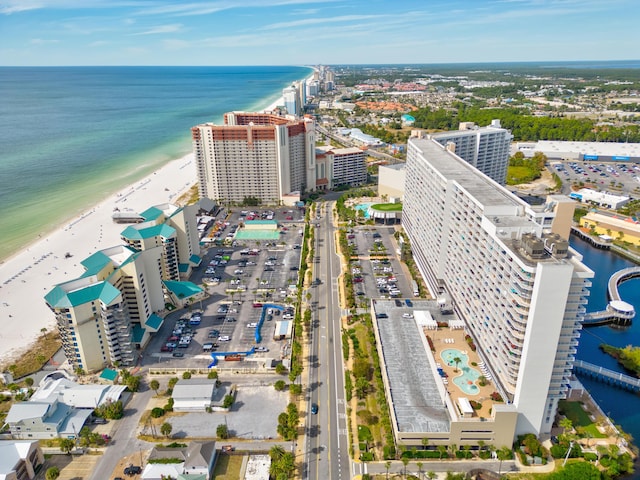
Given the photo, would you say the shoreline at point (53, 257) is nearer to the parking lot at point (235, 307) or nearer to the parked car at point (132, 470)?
the parking lot at point (235, 307)

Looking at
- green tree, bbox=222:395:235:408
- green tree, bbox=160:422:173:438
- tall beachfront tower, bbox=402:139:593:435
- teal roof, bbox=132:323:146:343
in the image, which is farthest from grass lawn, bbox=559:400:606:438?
teal roof, bbox=132:323:146:343

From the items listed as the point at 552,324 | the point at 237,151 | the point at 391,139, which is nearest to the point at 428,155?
the point at 552,324

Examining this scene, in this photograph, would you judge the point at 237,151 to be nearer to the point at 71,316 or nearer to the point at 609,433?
the point at 71,316

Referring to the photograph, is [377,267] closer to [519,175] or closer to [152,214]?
[152,214]

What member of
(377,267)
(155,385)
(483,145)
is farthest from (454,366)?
(483,145)

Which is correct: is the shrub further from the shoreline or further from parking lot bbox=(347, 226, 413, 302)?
parking lot bbox=(347, 226, 413, 302)
